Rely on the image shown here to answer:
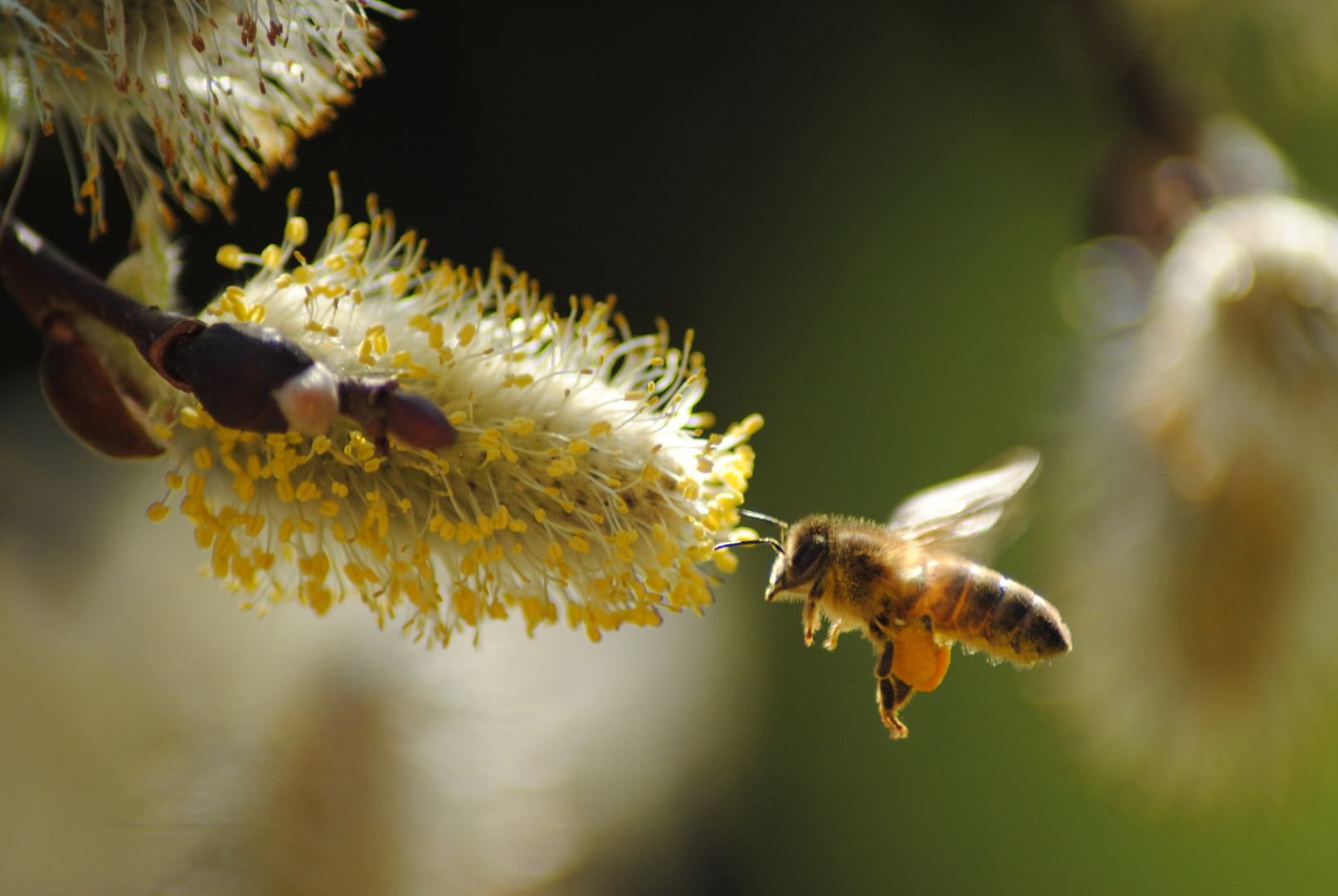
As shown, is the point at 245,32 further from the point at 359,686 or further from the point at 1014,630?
the point at 359,686

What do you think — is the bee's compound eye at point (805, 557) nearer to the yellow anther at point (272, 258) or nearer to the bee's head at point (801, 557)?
the bee's head at point (801, 557)

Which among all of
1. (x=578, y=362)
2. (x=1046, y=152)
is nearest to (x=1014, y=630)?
(x=578, y=362)

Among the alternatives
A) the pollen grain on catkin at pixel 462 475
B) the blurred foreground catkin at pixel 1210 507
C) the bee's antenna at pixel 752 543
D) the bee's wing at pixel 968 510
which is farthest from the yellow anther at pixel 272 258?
the blurred foreground catkin at pixel 1210 507

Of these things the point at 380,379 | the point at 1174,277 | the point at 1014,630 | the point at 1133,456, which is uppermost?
the point at 1174,277

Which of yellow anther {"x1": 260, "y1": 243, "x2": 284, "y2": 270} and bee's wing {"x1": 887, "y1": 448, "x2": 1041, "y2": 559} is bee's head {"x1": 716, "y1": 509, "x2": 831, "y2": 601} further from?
yellow anther {"x1": 260, "y1": 243, "x2": 284, "y2": 270}

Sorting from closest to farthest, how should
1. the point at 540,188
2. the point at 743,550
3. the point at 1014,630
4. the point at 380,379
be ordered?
1. the point at 380,379
2. the point at 1014,630
3. the point at 540,188
4. the point at 743,550
